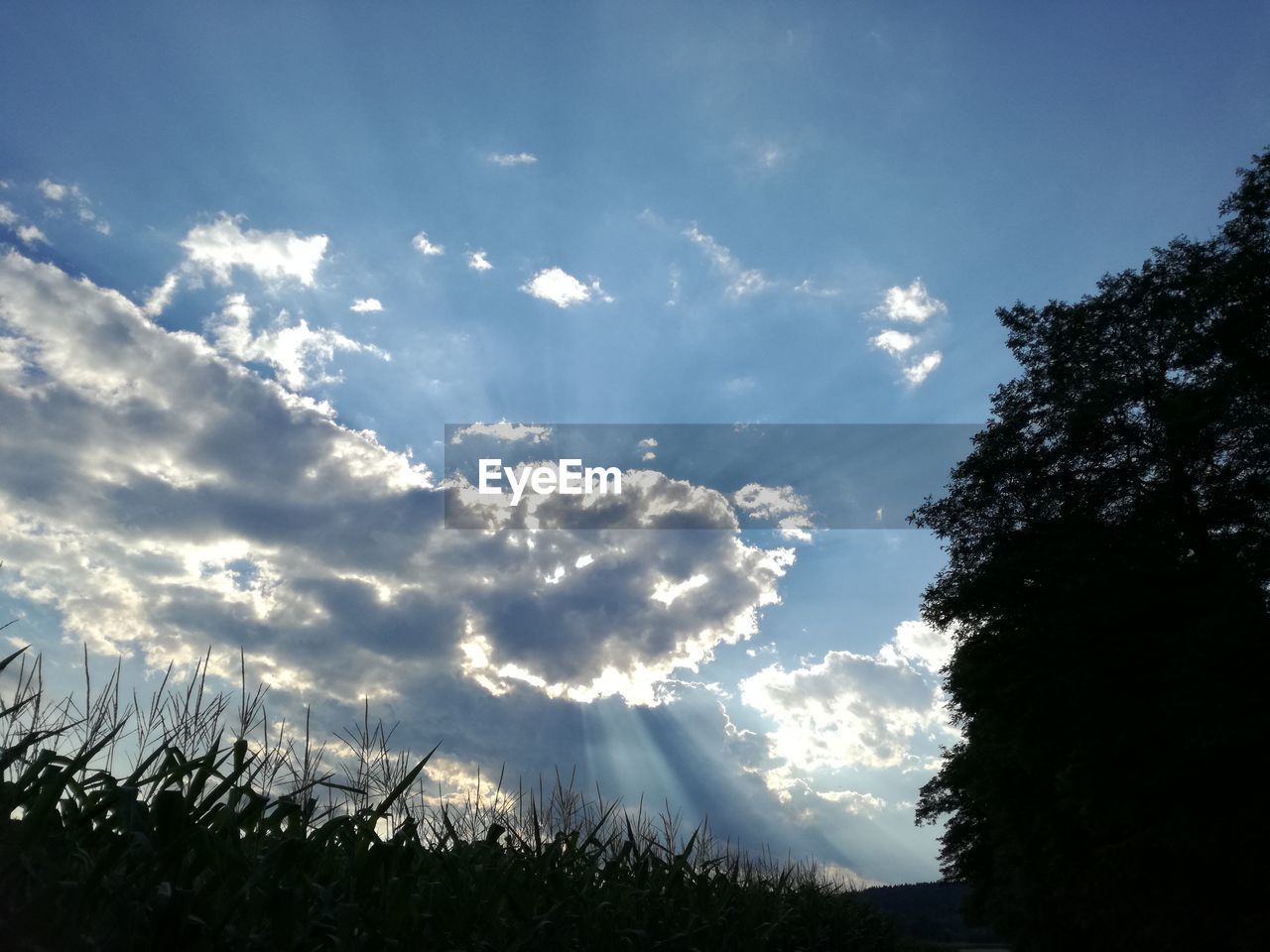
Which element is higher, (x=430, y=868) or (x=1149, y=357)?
(x=1149, y=357)

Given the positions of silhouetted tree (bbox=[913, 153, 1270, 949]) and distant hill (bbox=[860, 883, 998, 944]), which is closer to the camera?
silhouetted tree (bbox=[913, 153, 1270, 949])

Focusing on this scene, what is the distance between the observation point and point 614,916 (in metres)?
6.40

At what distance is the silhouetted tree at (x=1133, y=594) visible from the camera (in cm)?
2138

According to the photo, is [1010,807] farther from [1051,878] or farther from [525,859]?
[525,859]

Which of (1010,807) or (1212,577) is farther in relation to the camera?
(1010,807)

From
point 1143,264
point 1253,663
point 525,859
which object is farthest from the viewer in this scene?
point 1143,264

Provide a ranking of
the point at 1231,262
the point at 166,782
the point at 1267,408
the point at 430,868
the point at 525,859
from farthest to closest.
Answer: the point at 1231,262 → the point at 1267,408 → the point at 525,859 → the point at 430,868 → the point at 166,782

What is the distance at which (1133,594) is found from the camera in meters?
22.8

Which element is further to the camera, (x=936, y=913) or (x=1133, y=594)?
(x=936, y=913)

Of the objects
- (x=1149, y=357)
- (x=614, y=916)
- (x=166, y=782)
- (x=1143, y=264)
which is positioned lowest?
(x=614, y=916)

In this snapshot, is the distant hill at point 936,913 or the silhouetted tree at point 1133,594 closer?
the silhouetted tree at point 1133,594

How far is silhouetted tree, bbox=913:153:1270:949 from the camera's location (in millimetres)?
21375

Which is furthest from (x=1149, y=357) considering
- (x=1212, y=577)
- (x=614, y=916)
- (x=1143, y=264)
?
(x=614, y=916)

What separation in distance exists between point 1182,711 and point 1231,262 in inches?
449
